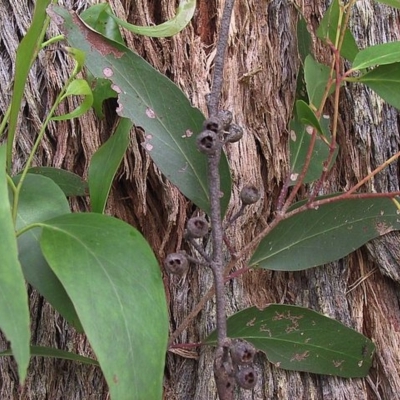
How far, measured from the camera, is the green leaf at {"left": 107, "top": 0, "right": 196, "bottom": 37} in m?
0.78

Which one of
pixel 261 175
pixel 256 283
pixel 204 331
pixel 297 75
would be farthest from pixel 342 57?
pixel 204 331

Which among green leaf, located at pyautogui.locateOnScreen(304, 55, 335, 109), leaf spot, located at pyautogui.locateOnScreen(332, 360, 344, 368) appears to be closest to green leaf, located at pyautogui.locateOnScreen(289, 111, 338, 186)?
green leaf, located at pyautogui.locateOnScreen(304, 55, 335, 109)

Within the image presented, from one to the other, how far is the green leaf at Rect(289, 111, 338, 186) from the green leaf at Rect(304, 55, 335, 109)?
1.6 inches

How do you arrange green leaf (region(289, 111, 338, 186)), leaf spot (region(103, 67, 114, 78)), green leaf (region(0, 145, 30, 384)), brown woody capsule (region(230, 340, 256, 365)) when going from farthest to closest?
1. green leaf (region(289, 111, 338, 186))
2. leaf spot (region(103, 67, 114, 78))
3. brown woody capsule (region(230, 340, 256, 365))
4. green leaf (region(0, 145, 30, 384))

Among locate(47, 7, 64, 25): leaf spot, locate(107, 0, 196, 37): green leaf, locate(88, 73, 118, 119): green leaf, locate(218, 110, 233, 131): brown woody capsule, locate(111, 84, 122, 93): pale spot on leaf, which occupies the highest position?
locate(107, 0, 196, 37): green leaf

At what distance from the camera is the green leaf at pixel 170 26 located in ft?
2.57

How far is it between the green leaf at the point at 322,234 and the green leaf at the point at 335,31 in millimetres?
248

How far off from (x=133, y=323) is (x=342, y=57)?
596 mm

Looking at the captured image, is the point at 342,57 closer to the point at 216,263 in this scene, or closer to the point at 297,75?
the point at 297,75

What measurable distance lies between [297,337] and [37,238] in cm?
39

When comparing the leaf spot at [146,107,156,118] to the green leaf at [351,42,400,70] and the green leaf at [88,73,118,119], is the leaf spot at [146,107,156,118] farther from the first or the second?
the green leaf at [351,42,400,70]

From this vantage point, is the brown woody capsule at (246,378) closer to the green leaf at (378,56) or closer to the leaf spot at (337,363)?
the leaf spot at (337,363)

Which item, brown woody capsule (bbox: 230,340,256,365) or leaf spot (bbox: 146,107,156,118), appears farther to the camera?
leaf spot (bbox: 146,107,156,118)

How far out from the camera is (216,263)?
726 mm
